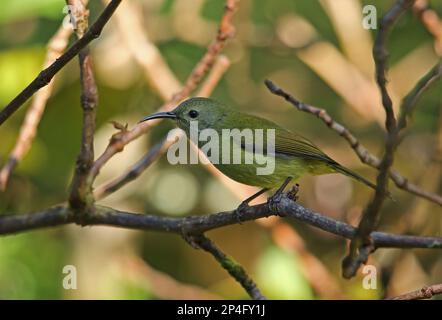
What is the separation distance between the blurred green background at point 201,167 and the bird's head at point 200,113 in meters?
0.46

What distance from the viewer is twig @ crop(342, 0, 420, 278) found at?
1.97 metres

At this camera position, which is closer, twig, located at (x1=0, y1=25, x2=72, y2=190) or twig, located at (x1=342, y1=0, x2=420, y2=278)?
twig, located at (x1=342, y1=0, x2=420, y2=278)

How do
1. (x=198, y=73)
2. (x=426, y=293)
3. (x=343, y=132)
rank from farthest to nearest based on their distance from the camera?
(x=198, y=73), (x=343, y=132), (x=426, y=293)

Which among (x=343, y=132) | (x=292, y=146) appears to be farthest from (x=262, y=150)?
(x=343, y=132)

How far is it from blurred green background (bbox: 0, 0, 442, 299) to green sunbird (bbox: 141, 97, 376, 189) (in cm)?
55

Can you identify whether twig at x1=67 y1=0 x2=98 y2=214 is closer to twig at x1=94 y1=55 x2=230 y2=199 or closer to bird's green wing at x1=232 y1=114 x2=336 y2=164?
twig at x1=94 y1=55 x2=230 y2=199

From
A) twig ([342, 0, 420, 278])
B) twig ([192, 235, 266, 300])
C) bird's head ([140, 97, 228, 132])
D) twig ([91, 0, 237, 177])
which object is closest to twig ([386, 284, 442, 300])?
twig ([342, 0, 420, 278])

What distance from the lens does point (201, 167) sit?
5.45 m

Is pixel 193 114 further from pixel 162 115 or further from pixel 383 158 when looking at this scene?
pixel 383 158

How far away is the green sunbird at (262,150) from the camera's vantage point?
3.81 metres

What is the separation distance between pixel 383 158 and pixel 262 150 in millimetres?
2037

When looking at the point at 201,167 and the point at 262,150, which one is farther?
the point at 201,167

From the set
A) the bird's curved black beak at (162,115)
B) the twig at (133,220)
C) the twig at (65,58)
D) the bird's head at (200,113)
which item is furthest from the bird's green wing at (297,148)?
the twig at (65,58)
